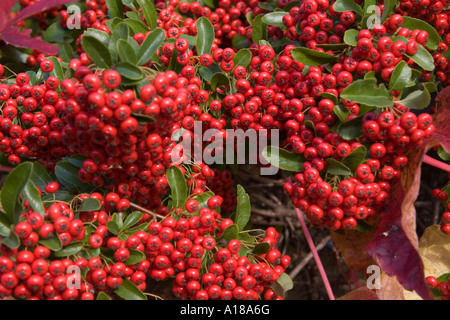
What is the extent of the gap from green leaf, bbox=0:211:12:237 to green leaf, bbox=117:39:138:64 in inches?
25.7

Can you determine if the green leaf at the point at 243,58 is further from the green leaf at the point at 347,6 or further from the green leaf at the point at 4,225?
the green leaf at the point at 4,225

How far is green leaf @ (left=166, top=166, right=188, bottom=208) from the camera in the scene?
1715 millimetres

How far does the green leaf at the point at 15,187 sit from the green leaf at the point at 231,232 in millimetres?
762

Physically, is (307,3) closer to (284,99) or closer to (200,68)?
(284,99)

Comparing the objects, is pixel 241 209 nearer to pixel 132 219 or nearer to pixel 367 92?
pixel 132 219

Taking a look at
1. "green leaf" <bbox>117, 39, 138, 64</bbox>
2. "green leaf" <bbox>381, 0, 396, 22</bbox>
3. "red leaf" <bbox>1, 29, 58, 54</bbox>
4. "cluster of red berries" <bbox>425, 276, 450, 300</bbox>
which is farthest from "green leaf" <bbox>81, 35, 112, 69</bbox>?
"cluster of red berries" <bbox>425, 276, 450, 300</bbox>

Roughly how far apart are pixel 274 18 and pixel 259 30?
0.12m

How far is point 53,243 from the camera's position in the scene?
4.68ft

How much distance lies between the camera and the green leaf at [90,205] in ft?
5.07

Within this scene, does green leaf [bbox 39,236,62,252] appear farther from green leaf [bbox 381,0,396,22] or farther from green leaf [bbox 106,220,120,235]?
green leaf [bbox 381,0,396,22]

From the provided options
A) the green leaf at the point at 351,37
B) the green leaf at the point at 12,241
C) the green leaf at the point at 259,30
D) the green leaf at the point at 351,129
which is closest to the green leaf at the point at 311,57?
the green leaf at the point at 351,37

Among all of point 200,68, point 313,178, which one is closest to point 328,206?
point 313,178

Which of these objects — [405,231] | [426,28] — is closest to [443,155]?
[405,231]

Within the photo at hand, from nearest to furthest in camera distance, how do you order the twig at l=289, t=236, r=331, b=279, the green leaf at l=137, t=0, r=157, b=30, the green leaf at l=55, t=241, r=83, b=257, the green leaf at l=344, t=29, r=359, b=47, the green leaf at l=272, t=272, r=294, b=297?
the green leaf at l=55, t=241, r=83, b=257, the green leaf at l=344, t=29, r=359, b=47, the green leaf at l=272, t=272, r=294, b=297, the green leaf at l=137, t=0, r=157, b=30, the twig at l=289, t=236, r=331, b=279
